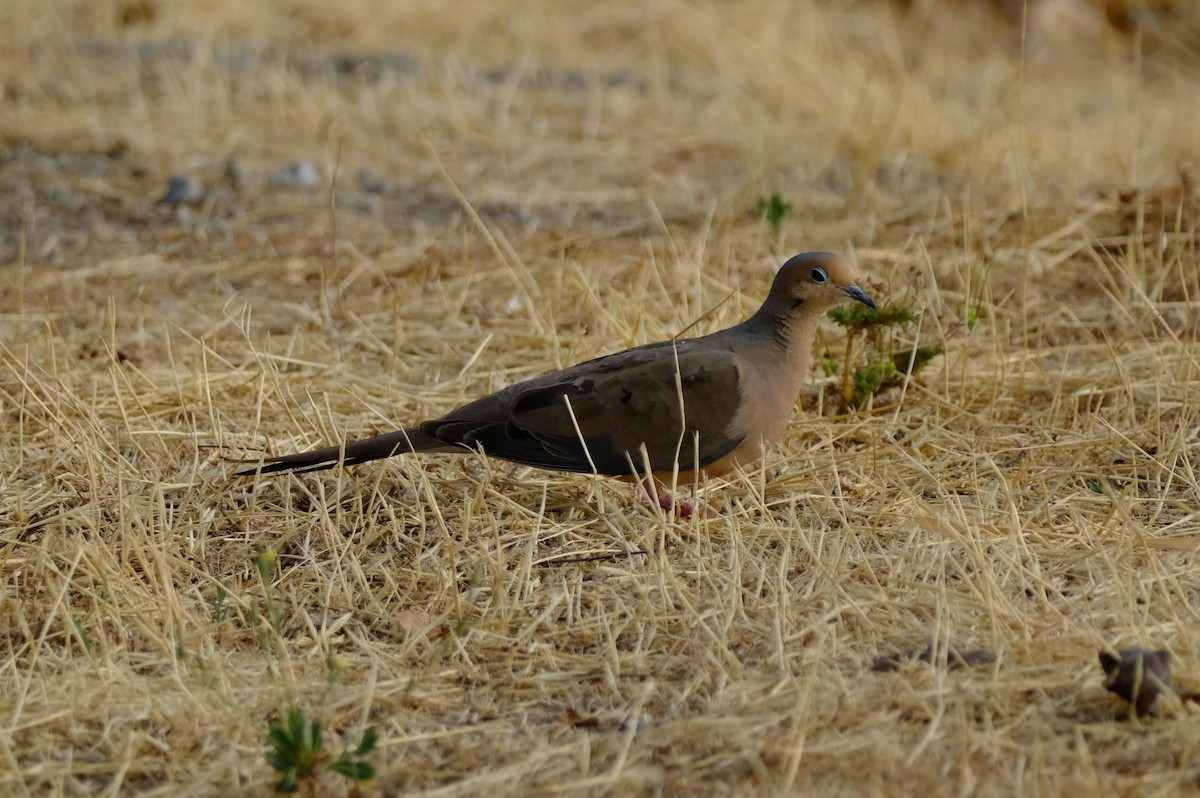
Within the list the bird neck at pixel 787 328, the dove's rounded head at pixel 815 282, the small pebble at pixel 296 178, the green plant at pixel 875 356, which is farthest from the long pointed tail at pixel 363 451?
the small pebble at pixel 296 178

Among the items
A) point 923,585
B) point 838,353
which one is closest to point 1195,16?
point 838,353

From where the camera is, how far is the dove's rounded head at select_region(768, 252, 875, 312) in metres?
3.98

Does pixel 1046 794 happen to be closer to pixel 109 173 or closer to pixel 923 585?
pixel 923 585

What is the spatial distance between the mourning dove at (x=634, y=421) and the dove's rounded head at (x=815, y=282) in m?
0.17

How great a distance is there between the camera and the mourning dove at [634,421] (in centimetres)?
378

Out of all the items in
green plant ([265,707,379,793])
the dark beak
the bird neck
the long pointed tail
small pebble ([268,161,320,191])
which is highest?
the dark beak

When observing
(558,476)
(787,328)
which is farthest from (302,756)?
(787,328)

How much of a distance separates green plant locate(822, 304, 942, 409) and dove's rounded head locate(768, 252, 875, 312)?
0.43 feet

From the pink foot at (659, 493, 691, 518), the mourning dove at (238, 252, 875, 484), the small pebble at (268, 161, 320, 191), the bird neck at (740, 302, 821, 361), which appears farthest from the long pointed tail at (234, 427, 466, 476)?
the small pebble at (268, 161, 320, 191)

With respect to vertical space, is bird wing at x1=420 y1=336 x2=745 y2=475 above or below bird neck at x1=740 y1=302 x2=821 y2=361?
below

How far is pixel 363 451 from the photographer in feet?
12.5

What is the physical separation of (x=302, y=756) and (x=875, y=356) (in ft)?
8.44

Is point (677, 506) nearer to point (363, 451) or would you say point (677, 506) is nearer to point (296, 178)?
point (363, 451)

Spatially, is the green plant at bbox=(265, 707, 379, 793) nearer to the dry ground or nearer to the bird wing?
the dry ground
